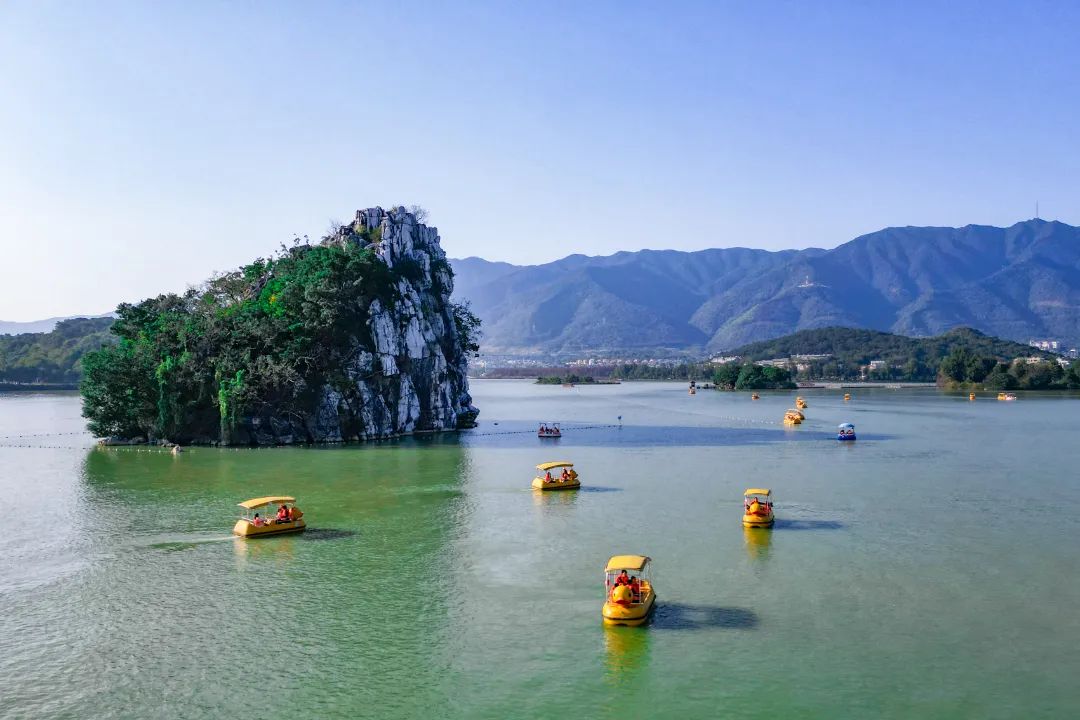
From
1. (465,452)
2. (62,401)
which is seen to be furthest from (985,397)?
(62,401)

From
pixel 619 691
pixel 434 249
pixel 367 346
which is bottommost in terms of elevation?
pixel 619 691

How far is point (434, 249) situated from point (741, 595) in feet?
297

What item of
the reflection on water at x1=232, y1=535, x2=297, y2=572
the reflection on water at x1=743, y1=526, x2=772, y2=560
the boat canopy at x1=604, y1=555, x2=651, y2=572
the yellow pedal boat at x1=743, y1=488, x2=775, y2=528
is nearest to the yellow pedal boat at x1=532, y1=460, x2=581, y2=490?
the yellow pedal boat at x1=743, y1=488, x2=775, y2=528

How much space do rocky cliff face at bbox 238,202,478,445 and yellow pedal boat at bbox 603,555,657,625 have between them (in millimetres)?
62624

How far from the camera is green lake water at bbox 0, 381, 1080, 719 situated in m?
24.2

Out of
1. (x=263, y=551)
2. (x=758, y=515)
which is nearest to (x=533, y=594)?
(x=263, y=551)

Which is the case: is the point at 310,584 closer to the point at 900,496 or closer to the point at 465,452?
the point at 900,496

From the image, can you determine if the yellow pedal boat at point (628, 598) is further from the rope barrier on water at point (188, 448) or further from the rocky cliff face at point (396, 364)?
the rocky cliff face at point (396, 364)

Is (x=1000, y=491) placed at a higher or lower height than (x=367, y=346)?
lower

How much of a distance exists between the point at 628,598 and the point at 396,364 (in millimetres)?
69911

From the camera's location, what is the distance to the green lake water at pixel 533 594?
24.2m

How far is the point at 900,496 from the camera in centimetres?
5578

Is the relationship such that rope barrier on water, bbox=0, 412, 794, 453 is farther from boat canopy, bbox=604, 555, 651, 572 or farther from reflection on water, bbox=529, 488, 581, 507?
boat canopy, bbox=604, 555, 651, 572

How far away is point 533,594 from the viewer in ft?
109
